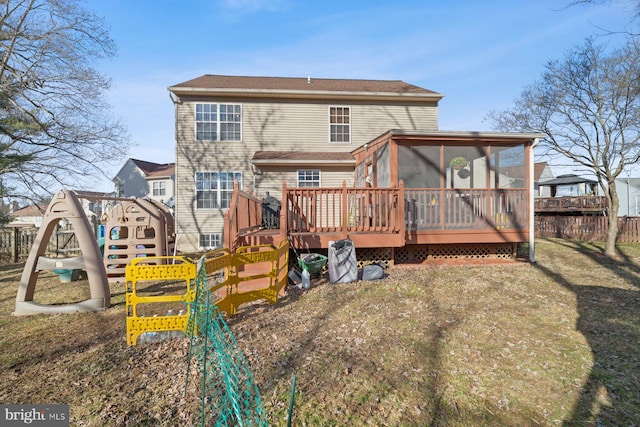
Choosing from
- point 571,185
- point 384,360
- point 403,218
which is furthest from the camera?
point 571,185

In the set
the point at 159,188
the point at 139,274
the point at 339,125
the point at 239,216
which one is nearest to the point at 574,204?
the point at 339,125

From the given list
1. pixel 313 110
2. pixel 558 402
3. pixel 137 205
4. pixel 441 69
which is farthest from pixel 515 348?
pixel 441 69

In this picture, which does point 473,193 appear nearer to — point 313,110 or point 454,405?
point 454,405

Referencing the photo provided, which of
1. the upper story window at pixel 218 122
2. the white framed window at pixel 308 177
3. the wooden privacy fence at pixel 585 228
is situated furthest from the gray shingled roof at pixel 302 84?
the wooden privacy fence at pixel 585 228

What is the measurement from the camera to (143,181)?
32094mm

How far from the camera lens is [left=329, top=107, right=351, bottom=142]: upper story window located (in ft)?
47.1

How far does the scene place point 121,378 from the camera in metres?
3.53

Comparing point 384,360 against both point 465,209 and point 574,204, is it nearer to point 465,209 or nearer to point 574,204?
point 465,209

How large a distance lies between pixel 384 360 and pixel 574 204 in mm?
24069

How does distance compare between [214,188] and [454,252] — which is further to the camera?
[214,188]

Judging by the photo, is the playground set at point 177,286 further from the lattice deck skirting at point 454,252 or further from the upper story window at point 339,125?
the upper story window at point 339,125

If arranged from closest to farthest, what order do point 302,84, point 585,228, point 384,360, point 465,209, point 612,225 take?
point 384,360 → point 465,209 → point 612,225 → point 302,84 → point 585,228

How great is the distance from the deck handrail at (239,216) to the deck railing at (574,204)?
21.1m

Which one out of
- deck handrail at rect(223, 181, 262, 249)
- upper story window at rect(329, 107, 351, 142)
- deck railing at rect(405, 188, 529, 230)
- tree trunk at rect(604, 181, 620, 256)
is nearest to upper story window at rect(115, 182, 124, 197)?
upper story window at rect(329, 107, 351, 142)
